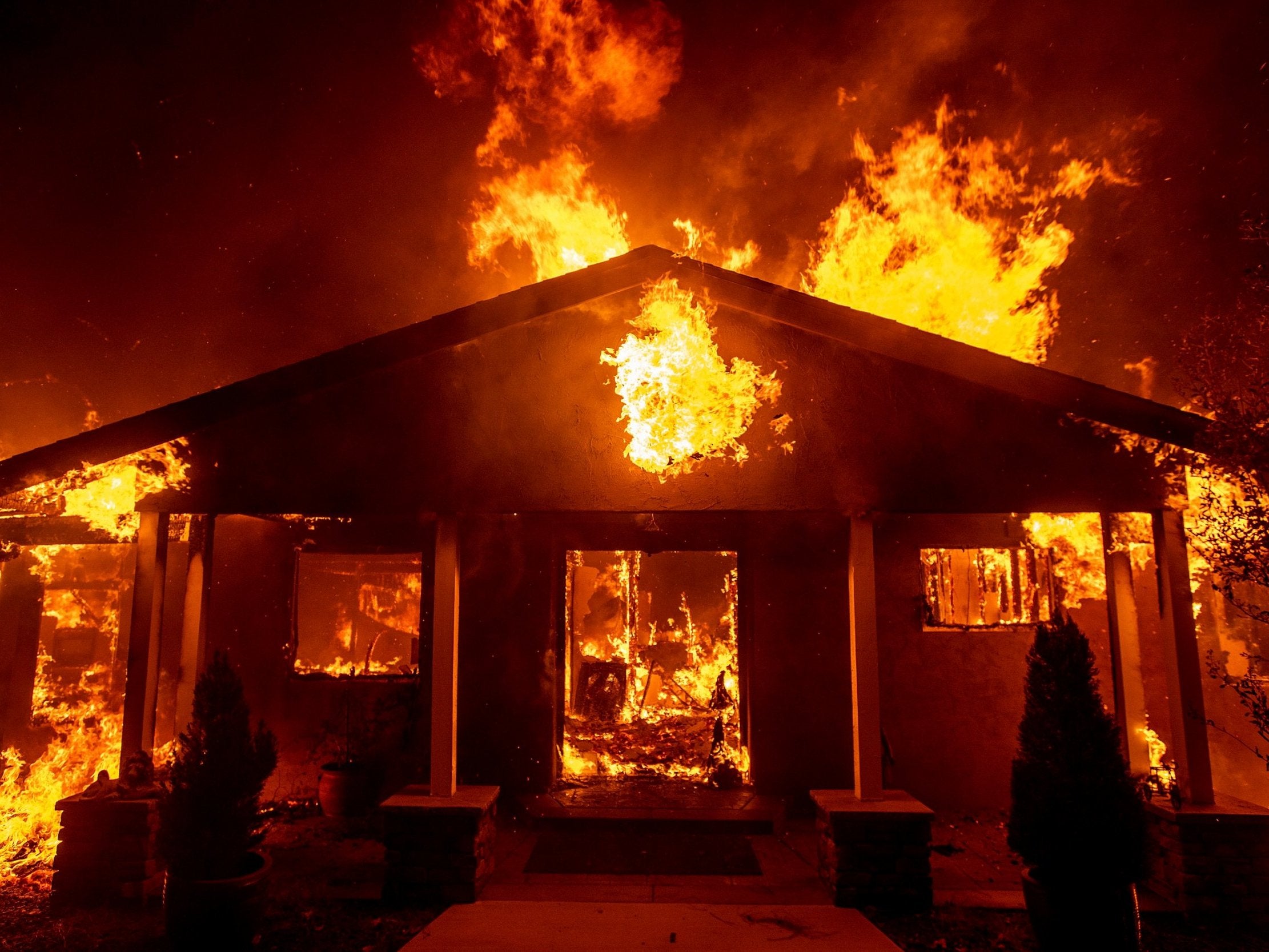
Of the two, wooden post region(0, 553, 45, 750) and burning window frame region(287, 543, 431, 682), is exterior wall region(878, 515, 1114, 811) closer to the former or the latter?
burning window frame region(287, 543, 431, 682)

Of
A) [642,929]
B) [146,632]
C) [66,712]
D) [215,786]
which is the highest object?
[146,632]

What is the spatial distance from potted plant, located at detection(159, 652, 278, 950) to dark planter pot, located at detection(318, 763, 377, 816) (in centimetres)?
295

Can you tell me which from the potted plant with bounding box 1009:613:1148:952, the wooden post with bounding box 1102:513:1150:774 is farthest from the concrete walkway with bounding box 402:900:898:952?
the wooden post with bounding box 1102:513:1150:774

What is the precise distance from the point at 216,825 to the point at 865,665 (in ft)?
17.9

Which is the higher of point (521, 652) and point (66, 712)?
point (521, 652)

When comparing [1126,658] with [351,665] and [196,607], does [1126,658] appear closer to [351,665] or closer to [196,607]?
[351,665]

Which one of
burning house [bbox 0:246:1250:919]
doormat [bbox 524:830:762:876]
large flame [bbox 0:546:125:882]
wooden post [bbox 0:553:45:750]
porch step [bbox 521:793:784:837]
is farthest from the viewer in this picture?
wooden post [bbox 0:553:45:750]

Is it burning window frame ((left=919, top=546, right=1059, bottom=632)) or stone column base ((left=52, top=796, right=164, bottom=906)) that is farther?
burning window frame ((left=919, top=546, right=1059, bottom=632))

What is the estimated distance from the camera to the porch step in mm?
7949

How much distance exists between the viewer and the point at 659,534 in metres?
9.53

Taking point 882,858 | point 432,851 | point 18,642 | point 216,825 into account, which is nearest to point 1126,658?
point 882,858

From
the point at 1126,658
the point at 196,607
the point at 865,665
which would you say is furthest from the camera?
the point at 196,607

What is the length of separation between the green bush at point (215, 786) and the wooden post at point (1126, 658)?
25.7ft

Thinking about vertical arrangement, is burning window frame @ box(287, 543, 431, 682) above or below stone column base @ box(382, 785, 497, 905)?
above
